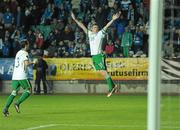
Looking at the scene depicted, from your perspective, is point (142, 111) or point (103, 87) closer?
point (142, 111)

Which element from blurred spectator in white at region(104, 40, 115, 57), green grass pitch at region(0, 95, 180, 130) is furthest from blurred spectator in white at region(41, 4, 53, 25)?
green grass pitch at region(0, 95, 180, 130)

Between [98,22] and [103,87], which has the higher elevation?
[98,22]

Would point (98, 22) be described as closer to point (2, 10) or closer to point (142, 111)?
point (2, 10)

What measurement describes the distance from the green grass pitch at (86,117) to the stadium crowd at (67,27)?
8674 mm

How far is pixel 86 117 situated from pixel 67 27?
49.4 feet

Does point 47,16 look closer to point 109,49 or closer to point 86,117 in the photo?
point 109,49

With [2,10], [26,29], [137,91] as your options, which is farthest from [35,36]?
[137,91]

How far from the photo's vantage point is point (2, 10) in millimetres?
32594

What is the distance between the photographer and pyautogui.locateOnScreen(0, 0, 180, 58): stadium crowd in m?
28.3

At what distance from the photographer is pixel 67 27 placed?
2980 centimetres

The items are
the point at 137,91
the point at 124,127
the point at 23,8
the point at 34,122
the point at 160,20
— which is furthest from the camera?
the point at 23,8

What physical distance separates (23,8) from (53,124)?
19.8 m

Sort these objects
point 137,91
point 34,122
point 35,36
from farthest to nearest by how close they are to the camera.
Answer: point 35,36 < point 137,91 < point 34,122

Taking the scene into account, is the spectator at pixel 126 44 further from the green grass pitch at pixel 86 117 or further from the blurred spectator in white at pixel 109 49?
the green grass pitch at pixel 86 117
